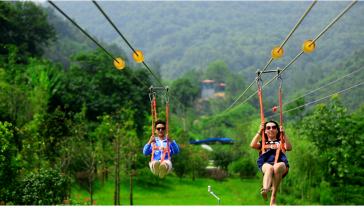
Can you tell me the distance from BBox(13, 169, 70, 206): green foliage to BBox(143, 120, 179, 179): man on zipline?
5.48 meters

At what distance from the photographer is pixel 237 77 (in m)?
99.9

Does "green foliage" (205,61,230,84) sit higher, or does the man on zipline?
"green foliage" (205,61,230,84)

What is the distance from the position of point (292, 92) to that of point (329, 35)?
64.6 m

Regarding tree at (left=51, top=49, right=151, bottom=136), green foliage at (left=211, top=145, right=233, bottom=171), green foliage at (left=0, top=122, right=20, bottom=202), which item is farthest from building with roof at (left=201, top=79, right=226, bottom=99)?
green foliage at (left=0, top=122, right=20, bottom=202)

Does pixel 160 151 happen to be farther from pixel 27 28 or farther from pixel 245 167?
pixel 27 28

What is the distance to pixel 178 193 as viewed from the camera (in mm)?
24500

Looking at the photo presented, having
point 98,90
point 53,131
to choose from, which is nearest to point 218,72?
point 98,90

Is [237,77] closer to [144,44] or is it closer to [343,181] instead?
[343,181]

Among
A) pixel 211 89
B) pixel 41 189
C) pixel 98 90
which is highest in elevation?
pixel 211 89

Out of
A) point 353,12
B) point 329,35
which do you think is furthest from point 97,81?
point 353,12

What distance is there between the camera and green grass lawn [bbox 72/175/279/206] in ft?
69.9

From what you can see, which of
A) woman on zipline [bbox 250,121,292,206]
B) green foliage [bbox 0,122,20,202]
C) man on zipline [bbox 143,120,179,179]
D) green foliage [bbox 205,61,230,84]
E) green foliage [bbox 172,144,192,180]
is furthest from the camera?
green foliage [bbox 205,61,230,84]

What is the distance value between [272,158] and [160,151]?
3.01 meters

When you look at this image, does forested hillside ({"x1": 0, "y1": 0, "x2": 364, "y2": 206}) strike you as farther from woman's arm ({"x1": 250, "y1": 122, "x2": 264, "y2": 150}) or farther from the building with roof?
the building with roof
